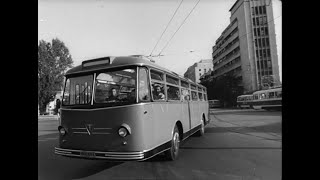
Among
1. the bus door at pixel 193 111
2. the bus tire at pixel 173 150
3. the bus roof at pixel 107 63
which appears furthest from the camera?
the bus door at pixel 193 111

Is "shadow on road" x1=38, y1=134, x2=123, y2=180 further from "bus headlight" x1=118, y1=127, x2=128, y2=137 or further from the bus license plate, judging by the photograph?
"bus headlight" x1=118, y1=127, x2=128, y2=137

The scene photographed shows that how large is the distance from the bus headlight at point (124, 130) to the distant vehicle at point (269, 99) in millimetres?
28104

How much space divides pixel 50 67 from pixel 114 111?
2162 inches

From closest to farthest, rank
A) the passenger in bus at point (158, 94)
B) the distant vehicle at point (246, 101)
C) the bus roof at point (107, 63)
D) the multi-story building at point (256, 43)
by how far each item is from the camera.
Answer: the bus roof at point (107, 63) → the passenger in bus at point (158, 94) → the distant vehicle at point (246, 101) → the multi-story building at point (256, 43)

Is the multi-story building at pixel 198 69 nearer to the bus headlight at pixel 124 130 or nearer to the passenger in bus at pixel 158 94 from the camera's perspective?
the passenger in bus at pixel 158 94

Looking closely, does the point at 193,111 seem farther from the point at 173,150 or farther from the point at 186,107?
the point at 173,150

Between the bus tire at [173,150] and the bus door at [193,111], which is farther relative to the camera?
the bus door at [193,111]

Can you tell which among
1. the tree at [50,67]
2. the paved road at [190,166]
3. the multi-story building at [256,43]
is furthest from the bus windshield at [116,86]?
the multi-story building at [256,43]

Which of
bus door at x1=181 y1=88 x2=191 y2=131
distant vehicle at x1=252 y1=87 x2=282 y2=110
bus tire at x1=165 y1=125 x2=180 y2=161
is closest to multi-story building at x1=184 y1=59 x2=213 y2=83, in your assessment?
distant vehicle at x1=252 y1=87 x2=282 y2=110

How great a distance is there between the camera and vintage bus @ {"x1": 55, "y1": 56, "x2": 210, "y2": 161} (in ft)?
17.6

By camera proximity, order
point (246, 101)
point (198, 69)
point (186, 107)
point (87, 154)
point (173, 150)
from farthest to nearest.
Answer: point (198, 69) → point (246, 101) → point (186, 107) → point (173, 150) → point (87, 154)

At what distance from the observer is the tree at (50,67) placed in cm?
5297

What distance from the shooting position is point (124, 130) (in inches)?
210

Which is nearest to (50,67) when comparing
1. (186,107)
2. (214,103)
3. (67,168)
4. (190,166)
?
(214,103)
